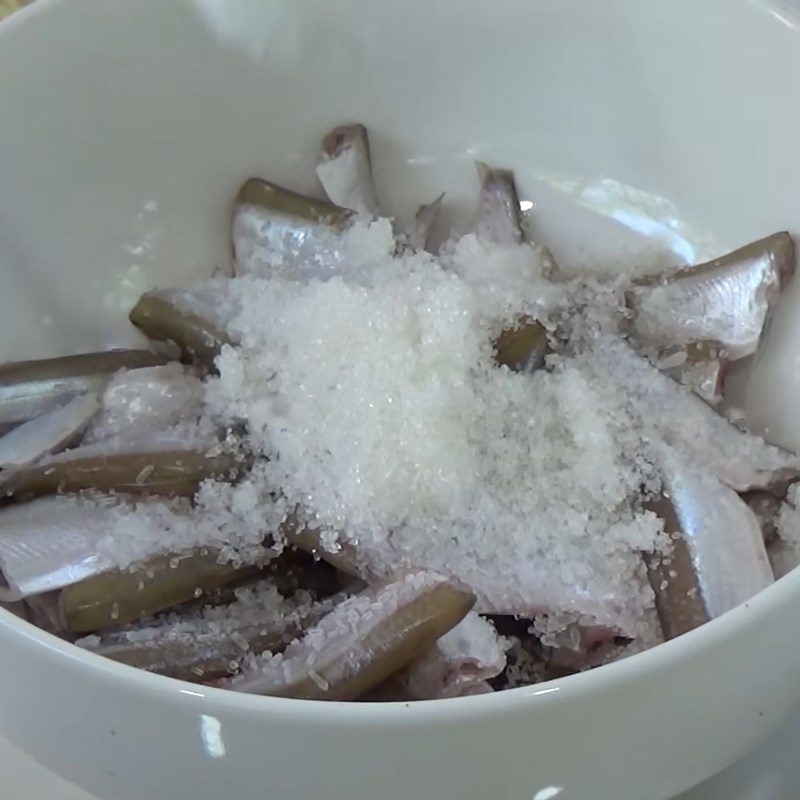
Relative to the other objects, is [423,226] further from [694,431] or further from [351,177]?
[694,431]

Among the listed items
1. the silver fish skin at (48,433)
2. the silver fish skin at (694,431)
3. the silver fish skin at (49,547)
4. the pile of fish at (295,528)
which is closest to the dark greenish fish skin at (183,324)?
the pile of fish at (295,528)

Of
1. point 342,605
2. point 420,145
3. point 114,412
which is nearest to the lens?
point 342,605

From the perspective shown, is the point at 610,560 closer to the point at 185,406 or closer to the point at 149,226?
the point at 185,406

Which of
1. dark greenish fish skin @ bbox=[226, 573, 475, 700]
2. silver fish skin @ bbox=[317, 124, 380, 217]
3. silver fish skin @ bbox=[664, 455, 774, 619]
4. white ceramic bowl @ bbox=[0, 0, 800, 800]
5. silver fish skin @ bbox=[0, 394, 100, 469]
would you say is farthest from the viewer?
silver fish skin @ bbox=[317, 124, 380, 217]

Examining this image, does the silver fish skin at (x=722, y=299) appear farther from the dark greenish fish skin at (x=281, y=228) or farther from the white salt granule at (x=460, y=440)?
→ the dark greenish fish skin at (x=281, y=228)

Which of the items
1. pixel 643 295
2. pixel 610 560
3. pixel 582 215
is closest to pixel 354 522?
pixel 610 560

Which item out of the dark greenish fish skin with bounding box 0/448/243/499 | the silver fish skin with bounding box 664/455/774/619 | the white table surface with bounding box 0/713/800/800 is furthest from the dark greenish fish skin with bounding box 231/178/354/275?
the white table surface with bounding box 0/713/800/800

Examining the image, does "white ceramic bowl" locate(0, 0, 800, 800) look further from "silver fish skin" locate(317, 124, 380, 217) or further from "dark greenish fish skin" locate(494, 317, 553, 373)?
"dark greenish fish skin" locate(494, 317, 553, 373)
